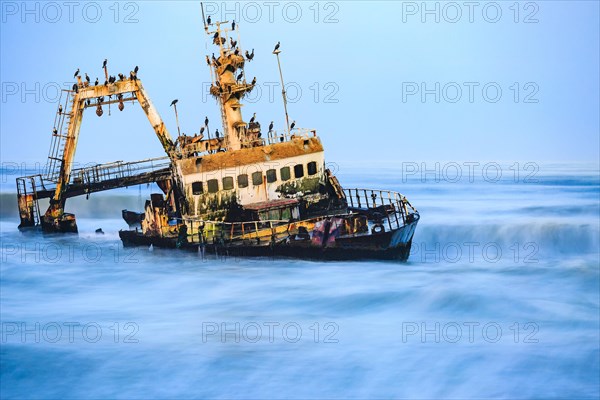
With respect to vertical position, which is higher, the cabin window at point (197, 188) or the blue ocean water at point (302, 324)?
the cabin window at point (197, 188)

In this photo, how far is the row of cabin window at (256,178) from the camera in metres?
33.1

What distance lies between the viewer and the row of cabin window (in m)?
33.1

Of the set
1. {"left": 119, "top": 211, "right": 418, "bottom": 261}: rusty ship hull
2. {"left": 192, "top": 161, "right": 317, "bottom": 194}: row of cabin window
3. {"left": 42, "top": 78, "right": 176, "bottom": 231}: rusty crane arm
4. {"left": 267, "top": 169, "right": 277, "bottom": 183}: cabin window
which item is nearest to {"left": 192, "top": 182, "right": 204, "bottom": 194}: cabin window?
{"left": 192, "top": 161, "right": 317, "bottom": 194}: row of cabin window

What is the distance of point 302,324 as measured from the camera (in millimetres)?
25906

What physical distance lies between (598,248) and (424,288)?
39.6 feet

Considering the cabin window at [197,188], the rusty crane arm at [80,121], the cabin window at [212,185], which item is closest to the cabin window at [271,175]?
the cabin window at [212,185]

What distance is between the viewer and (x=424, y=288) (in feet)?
94.4

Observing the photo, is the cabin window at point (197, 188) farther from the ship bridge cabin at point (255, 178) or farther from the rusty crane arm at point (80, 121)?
the rusty crane arm at point (80, 121)

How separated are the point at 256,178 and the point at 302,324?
883 centimetres

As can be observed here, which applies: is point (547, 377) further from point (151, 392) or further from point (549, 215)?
point (549, 215)

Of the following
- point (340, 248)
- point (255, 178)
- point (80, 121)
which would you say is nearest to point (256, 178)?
point (255, 178)

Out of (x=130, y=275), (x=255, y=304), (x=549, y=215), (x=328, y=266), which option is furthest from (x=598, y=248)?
(x=130, y=275)

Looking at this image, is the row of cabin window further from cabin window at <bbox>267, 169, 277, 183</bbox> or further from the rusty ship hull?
the rusty ship hull

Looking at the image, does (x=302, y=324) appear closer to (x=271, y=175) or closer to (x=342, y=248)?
(x=342, y=248)
